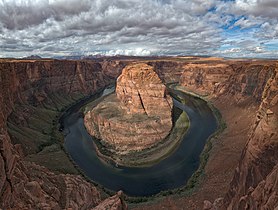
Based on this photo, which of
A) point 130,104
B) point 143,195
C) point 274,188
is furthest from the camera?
point 130,104

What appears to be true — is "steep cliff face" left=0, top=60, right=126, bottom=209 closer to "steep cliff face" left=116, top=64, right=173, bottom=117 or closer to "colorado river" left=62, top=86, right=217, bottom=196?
"colorado river" left=62, top=86, right=217, bottom=196

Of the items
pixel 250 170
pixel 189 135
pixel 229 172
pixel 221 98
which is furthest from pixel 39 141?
pixel 221 98

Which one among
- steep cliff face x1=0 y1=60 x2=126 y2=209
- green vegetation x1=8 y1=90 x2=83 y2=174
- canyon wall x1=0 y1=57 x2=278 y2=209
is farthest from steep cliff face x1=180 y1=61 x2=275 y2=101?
green vegetation x1=8 y1=90 x2=83 y2=174

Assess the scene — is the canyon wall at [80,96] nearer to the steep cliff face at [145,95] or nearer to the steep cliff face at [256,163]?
the steep cliff face at [256,163]

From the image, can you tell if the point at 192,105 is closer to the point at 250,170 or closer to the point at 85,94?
the point at 85,94

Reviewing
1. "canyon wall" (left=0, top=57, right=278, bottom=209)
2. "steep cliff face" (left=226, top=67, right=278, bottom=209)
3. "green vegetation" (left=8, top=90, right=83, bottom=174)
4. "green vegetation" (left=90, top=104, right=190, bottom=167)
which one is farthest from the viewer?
"green vegetation" (left=90, top=104, right=190, bottom=167)

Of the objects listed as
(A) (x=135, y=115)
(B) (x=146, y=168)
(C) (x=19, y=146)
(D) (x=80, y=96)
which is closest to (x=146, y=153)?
(B) (x=146, y=168)

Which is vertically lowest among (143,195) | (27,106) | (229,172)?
(143,195)
